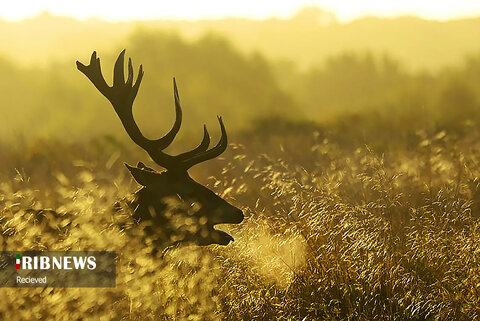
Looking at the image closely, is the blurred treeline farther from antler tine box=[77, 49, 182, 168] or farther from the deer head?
→ the deer head

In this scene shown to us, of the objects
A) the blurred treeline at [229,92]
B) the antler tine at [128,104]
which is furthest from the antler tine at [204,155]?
the blurred treeline at [229,92]

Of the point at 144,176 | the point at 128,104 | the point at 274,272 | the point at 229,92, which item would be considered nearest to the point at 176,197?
the point at 144,176

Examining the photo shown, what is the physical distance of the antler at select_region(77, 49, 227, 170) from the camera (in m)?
5.76

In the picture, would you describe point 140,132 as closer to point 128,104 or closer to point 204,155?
point 128,104

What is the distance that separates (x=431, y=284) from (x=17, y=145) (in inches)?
434

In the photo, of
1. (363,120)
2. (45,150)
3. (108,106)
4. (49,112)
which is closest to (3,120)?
(49,112)

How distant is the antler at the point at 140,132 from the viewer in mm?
5758

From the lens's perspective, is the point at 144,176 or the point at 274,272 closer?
the point at 274,272

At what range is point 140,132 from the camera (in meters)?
5.88

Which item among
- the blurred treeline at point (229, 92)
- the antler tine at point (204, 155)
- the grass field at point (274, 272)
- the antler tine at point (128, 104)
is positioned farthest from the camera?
the blurred treeline at point (229, 92)

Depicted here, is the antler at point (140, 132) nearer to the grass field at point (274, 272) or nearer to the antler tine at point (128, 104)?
the antler tine at point (128, 104)

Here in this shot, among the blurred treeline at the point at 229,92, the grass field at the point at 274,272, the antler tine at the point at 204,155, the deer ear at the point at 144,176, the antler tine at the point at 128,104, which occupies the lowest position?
the blurred treeline at the point at 229,92

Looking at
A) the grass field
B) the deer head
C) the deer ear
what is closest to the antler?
the deer head

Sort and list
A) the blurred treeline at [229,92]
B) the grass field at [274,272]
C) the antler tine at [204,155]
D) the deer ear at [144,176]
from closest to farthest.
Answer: the grass field at [274,272] < the deer ear at [144,176] < the antler tine at [204,155] < the blurred treeline at [229,92]
